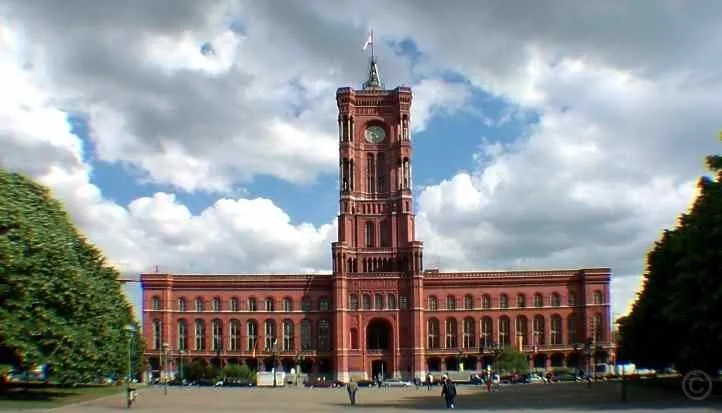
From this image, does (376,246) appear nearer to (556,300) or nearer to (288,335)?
(288,335)

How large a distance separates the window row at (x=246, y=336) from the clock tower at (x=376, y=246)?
550 cm

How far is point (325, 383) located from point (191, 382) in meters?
18.1

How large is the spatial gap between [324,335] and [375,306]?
30.4ft

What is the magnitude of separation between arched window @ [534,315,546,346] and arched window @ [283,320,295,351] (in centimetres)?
3638

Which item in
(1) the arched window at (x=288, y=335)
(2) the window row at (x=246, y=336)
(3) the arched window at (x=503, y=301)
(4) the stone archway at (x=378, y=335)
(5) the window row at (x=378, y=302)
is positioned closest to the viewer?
(5) the window row at (x=378, y=302)

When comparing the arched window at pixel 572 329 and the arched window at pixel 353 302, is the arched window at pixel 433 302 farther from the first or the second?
the arched window at pixel 572 329

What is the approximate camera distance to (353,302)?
413 feet

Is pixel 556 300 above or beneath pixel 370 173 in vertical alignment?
beneath

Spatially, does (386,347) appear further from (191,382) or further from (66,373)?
(66,373)

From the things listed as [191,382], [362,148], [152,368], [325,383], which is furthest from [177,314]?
[362,148]

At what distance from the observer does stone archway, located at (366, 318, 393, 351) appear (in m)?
127

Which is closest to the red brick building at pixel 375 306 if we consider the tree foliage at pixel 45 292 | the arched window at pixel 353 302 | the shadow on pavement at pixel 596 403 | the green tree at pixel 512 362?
the arched window at pixel 353 302

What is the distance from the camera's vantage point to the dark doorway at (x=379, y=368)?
12462 cm

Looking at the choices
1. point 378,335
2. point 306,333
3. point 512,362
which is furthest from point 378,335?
point 512,362
